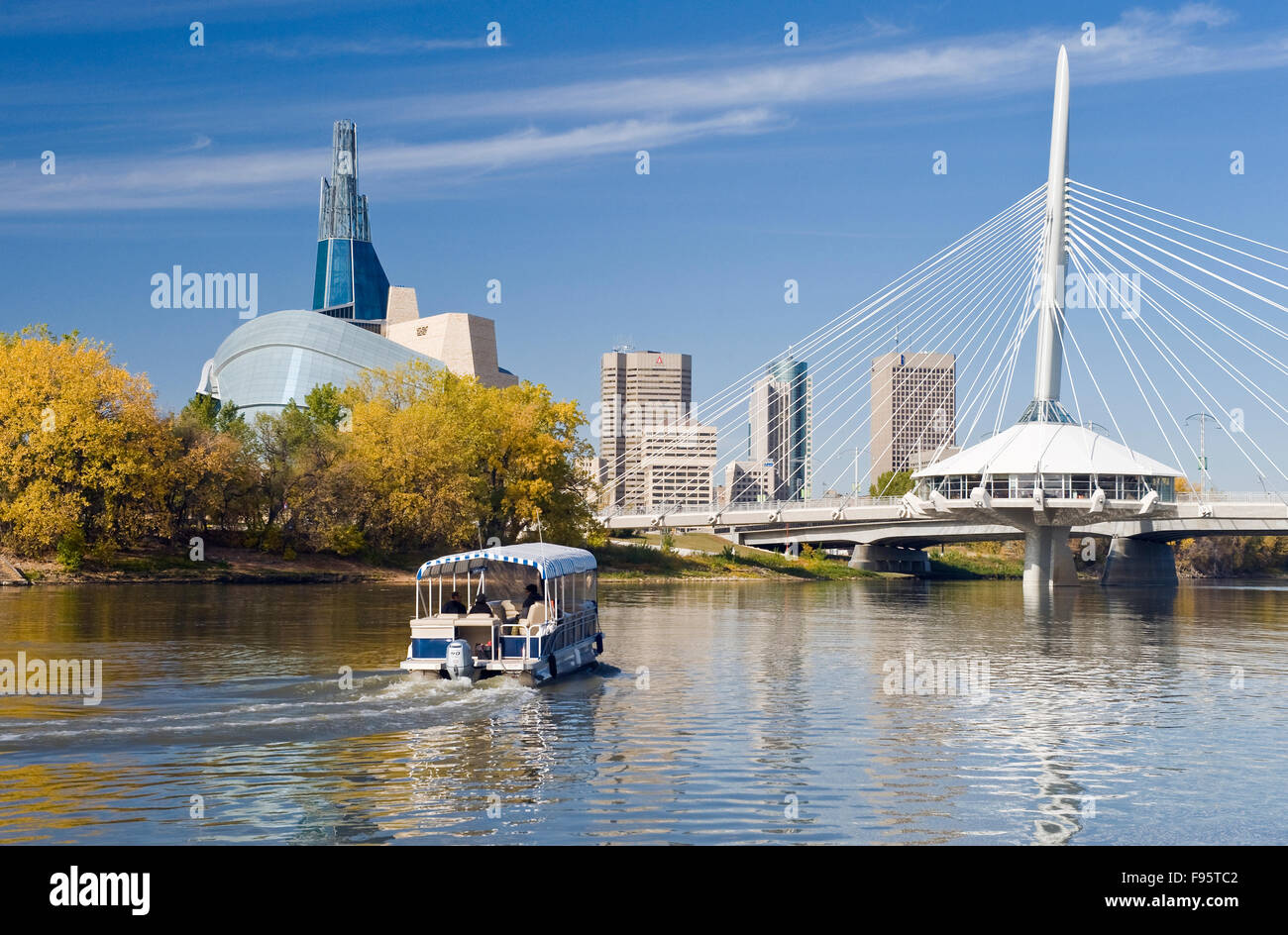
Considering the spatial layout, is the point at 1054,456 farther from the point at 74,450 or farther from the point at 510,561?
the point at 510,561

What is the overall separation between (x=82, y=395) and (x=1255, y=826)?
64287 mm

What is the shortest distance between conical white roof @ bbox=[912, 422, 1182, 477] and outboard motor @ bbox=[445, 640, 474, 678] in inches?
2887

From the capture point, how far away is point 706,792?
1925 cm

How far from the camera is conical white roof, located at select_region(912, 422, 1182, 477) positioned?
95688 millimetres

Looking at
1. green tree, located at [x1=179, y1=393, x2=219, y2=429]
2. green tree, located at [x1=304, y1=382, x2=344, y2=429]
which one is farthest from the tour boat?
green tree, located at [x1=304, y1=382, x2=344, y2=429]

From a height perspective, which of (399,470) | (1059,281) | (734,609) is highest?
(1059,281)

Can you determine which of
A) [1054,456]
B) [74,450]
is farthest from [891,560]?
[74,450]

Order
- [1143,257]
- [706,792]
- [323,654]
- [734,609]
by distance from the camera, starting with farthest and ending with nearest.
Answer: [1143,257] → [734,609] → [323,654] → [706,792]

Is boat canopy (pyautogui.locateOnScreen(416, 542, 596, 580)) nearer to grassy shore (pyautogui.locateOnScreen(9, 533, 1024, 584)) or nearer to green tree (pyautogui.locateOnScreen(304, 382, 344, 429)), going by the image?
grassy shore (pyautogui.locateOnScreen(9, 533, 1024, 584))

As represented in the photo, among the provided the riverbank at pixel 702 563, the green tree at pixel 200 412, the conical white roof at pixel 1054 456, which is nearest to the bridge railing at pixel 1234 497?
the conical white roof at pixel 1054 456

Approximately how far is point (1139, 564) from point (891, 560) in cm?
2936

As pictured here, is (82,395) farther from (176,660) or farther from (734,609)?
(176,660)

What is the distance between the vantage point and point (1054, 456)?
9594 cm
